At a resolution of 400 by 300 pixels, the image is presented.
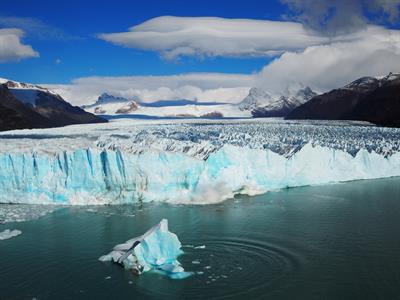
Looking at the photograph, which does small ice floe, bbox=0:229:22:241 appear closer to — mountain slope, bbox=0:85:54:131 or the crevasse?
the crevasse

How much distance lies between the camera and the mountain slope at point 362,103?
48625 mm

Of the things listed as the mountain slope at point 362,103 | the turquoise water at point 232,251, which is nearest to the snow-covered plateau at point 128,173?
the turquoise water at point 232,251

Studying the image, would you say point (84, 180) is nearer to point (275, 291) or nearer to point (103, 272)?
point (103, 272)

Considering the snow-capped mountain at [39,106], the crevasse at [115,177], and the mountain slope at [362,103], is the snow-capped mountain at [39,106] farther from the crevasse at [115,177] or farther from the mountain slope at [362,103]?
the crevasse at [115,177]

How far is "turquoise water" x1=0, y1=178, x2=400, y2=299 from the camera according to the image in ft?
27.2

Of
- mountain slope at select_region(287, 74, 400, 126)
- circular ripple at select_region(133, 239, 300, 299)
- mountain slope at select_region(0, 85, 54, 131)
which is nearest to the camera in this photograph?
circular ripple at select_region(133, 239, 300, 299)

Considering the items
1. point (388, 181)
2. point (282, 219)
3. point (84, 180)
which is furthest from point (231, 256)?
point (388, 181)

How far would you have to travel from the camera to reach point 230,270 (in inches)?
356

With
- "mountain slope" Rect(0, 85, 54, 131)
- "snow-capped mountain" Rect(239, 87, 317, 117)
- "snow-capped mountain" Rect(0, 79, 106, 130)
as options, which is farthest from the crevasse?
"snow-capped mountain" Rect(239, 87, 317, 117)

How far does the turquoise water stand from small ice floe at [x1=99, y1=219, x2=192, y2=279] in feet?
0.64

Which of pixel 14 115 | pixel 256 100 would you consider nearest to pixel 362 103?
pixel 14 115

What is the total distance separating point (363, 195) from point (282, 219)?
13.6 ft

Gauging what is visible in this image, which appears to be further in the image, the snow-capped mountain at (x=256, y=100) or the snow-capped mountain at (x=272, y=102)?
the snow-capped mountain at (x=256, y=100)

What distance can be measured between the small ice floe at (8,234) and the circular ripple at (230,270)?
13.0 ft
